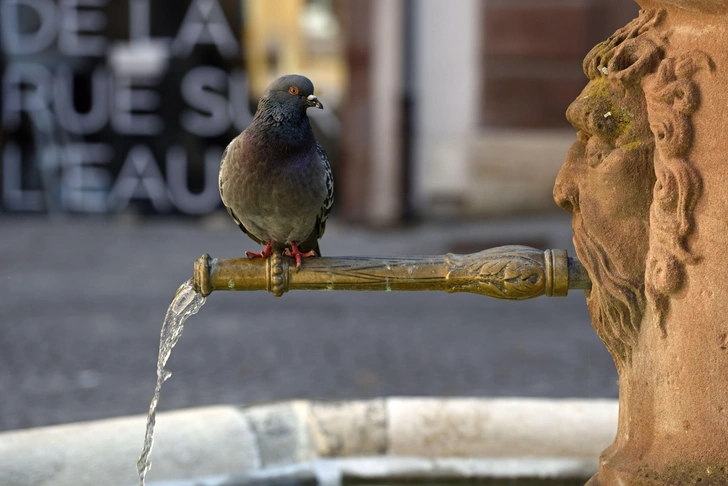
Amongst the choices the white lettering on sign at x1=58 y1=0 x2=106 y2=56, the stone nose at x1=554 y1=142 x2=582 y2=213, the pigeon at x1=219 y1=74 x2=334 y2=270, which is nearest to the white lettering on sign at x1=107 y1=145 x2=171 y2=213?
the white lettering on sign at x1=58 y1=0 x2=106 y2=56

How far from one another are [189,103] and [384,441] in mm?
7328

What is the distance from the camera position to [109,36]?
376 inches

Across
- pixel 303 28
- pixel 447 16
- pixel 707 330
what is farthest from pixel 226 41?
pixel 707 330

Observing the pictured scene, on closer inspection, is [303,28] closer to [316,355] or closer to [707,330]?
[316,355]

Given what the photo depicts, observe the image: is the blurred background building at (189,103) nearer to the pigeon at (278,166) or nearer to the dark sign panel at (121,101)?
the dark sign panel at (121,101)

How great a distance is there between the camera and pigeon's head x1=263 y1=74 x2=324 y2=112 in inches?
99.0

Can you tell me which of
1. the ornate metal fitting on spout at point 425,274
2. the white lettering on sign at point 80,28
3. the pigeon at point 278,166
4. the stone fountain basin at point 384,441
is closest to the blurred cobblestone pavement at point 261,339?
the stone fountain basin at point 384,441

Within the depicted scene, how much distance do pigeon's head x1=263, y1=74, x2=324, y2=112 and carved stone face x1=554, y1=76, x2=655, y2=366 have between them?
2.64 ft

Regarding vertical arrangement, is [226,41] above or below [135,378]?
above

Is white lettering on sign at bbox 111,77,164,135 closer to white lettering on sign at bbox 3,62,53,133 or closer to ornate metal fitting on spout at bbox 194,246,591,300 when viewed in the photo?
white lettering on sign at bbox 3,62,53,133

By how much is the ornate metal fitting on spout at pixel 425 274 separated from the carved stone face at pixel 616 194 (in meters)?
0.10

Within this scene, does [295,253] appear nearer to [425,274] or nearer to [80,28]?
[425,274]

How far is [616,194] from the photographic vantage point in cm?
188

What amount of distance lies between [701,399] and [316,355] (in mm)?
3313
